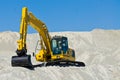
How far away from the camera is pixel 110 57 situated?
63125 millimetres

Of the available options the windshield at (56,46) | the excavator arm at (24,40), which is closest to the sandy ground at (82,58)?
the excavator arm at (24,40)

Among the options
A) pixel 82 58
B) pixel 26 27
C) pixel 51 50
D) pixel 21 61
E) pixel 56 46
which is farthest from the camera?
pixel 82 58

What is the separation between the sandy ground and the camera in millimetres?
23031

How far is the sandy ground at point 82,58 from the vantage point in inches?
907

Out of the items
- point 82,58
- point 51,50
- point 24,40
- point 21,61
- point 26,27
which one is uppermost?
point 26,27

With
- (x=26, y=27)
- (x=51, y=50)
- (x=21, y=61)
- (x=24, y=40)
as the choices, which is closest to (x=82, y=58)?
(x=51, y=50)

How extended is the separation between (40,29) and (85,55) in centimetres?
3985

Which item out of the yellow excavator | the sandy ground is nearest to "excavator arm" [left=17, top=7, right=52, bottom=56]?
the yellow excavator

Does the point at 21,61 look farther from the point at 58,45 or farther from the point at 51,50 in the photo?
the point at 58,45

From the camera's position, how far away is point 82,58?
66875mm

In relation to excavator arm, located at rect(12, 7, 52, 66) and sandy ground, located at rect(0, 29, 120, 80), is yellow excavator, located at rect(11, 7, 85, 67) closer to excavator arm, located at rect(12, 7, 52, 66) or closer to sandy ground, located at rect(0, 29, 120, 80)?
excavator arm, located at rect(12, 7, 52, 66)

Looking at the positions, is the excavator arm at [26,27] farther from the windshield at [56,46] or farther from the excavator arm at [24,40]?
the windshield at [56,46]

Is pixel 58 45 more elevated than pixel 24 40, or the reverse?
pixel 24 40

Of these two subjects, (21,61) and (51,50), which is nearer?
(21,61)
